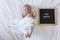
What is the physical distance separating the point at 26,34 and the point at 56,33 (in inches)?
13.3

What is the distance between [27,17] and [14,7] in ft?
0.73

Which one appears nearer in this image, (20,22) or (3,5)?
(20,22)

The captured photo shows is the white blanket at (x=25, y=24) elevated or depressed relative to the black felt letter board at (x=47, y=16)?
depressed

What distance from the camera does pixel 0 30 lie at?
1.61 meters

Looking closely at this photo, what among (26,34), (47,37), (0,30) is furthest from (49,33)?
(0,30)

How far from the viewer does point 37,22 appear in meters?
1.59

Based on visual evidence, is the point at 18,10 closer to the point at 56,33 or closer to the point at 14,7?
the point at 14,7

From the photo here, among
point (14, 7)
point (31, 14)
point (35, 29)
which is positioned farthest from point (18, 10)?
point (35, 29)

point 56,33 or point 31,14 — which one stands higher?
point 31,14

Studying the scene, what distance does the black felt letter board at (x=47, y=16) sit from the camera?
1.60 metres

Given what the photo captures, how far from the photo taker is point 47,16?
1.60 meters

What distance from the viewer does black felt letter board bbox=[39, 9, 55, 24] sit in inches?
62.8

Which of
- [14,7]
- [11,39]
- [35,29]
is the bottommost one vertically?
[11,39]

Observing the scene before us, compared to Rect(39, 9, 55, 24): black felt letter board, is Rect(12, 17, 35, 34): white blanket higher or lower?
lower
